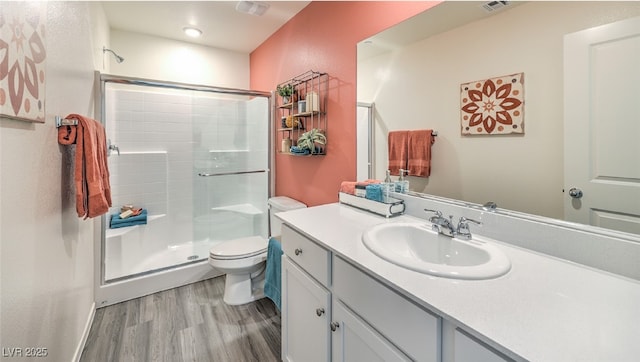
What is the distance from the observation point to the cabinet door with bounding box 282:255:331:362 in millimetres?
1126

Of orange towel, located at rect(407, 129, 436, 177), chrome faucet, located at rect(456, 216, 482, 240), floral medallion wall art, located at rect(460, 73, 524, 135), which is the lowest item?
chrome faucet, located at rect(456, 216, 482, 240)

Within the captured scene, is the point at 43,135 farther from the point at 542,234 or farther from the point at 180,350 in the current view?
the point at 542,234

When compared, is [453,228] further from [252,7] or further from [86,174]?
[252,7]

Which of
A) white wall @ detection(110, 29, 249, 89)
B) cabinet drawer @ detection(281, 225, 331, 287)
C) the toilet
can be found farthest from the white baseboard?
white wall @ detection(110, 29, 249, 89)

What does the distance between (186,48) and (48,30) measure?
245 cm

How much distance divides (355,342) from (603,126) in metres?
1.06

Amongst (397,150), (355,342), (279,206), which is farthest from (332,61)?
(355,342)

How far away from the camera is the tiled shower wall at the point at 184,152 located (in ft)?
9.28

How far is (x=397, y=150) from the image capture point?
1587 mm

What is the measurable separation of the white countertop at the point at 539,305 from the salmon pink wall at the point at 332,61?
118 cm

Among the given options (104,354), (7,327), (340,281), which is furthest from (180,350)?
(340,281)

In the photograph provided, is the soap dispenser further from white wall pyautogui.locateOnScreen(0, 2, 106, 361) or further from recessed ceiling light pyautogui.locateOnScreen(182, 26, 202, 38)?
recessed ceiling light pyautogui.locateOnScreen(182, 26, 202, 38)

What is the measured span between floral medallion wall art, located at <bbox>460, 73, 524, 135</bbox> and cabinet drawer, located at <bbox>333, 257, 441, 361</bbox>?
0.80 meters

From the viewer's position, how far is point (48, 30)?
3.59ft
